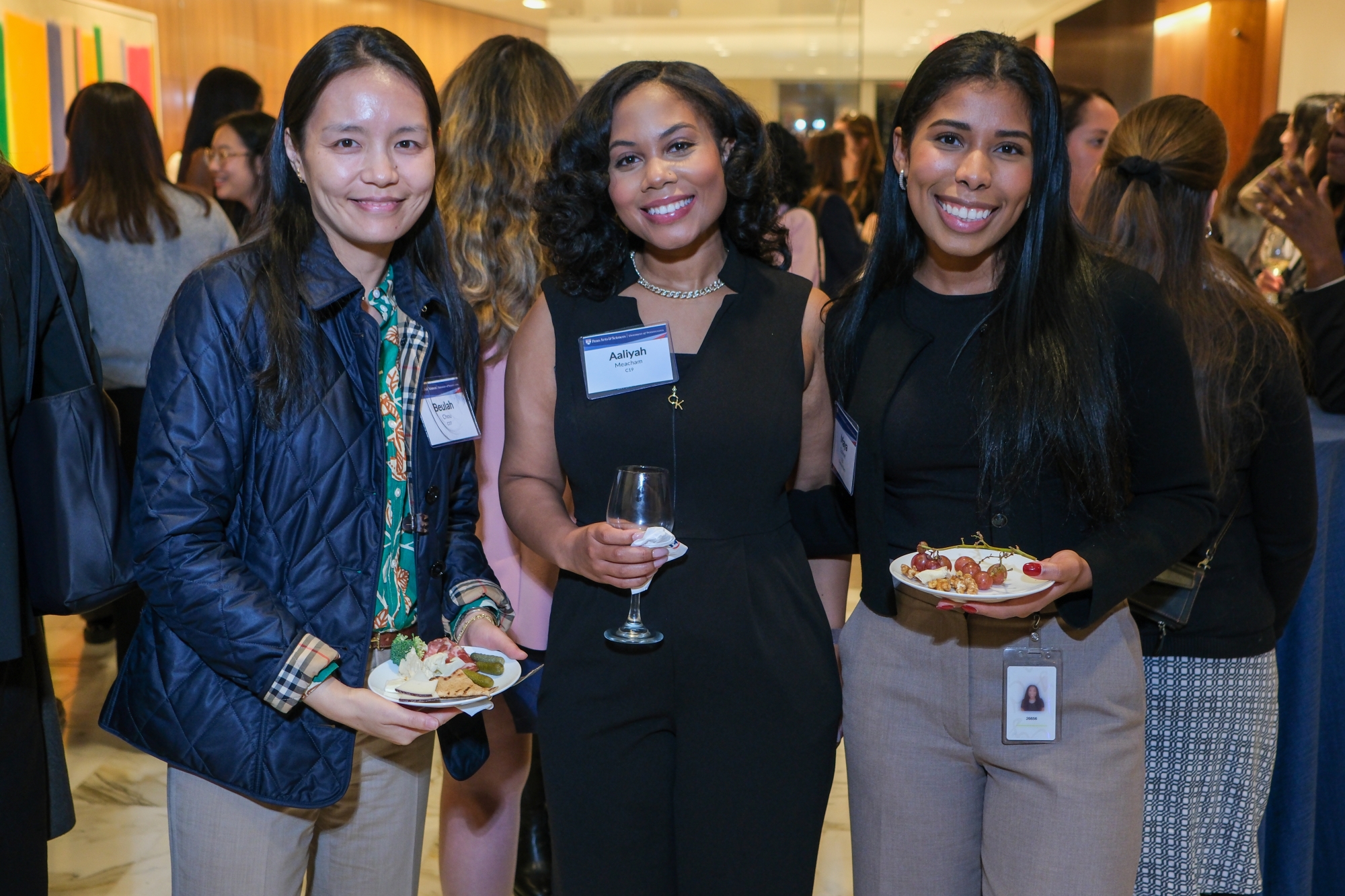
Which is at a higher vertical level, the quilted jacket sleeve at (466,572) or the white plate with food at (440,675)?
the quilted jacket sleeve at (466,572)

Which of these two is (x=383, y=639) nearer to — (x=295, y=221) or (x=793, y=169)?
(x=295, y=221)

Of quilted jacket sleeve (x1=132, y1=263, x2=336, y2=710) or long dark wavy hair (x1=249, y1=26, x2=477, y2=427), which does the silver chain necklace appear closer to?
long dark wavy hair (x1=249, y1=26, x2=477, y2=427)

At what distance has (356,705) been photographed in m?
1.57

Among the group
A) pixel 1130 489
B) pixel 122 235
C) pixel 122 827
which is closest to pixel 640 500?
pixel 1130 489

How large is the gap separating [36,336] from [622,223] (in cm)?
97

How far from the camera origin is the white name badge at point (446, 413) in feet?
5.95

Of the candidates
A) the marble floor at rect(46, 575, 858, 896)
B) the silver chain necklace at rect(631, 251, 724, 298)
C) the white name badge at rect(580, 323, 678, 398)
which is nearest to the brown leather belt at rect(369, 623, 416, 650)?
the white name badge at rect(580, 323, 678, 398)

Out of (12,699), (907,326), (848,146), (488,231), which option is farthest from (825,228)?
(12,699)

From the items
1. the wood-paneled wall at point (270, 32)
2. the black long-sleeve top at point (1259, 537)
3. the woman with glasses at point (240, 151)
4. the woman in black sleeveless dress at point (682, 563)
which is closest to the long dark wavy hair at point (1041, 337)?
the woman in black sleeveless dress at point (682, 563)

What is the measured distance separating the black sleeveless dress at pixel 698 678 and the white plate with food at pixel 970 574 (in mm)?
279

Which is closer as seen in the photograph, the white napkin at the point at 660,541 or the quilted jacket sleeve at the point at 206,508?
the quilted jacket sleeve at the point at 206,508

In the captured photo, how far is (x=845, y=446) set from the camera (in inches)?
76.2

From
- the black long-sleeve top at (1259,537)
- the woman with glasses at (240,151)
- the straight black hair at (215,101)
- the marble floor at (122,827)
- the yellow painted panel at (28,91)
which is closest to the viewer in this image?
the black long-sleeve top at (1259,537)

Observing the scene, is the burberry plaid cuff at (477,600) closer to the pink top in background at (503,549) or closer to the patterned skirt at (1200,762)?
the pink top in background at (503,549)
